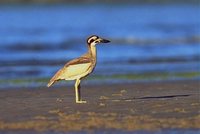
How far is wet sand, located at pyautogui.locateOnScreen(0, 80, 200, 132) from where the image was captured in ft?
50.2

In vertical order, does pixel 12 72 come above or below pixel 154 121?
above

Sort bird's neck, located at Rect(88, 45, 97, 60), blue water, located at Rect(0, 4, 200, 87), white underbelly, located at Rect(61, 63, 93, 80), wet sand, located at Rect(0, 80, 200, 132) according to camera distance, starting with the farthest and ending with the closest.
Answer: blue water, located at Rect(0, 4, 200, 87)
bird's neck, located at Rect(88, 45, 97, 60)
white underbelly, located at Rect(61, 63, 93, 80)
wet sand, located at Rect(0, 80, 200, 132)

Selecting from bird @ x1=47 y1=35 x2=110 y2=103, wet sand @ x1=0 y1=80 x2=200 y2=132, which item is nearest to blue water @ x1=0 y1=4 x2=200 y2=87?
wet sand @ x1=0 y1=80 x2=200 y2=132

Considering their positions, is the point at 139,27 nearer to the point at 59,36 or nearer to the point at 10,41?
the point at 59,36

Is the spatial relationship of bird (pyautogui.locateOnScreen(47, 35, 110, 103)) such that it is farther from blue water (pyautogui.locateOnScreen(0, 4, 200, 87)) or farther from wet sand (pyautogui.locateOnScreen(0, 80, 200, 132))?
blue water (pyautogui.locateOnScreen(0, 4, 200, 87))

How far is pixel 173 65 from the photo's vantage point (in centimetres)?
2800

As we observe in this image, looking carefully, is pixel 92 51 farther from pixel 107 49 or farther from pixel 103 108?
pixel 107 49

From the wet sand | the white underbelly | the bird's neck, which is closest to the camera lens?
the wet sand

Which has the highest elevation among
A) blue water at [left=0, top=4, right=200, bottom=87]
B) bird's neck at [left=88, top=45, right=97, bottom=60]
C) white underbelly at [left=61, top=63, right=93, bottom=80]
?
blue water at [left=0, top=4, right=200, bottom=87]

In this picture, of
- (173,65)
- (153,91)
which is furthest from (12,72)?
(153,91)

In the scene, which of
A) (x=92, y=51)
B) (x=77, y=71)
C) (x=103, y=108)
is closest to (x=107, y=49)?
(x=92, y=51)

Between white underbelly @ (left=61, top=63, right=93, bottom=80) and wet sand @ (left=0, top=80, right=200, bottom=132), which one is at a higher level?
white underbelly @ (left=61, top=63, right=93, bottom=80)

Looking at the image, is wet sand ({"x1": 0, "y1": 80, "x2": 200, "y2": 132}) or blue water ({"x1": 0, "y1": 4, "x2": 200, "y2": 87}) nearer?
wet sand ({"x1": 0, "y1": 80, "x2": 200, "y2": 132})

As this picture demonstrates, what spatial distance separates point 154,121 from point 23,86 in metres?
7.29
